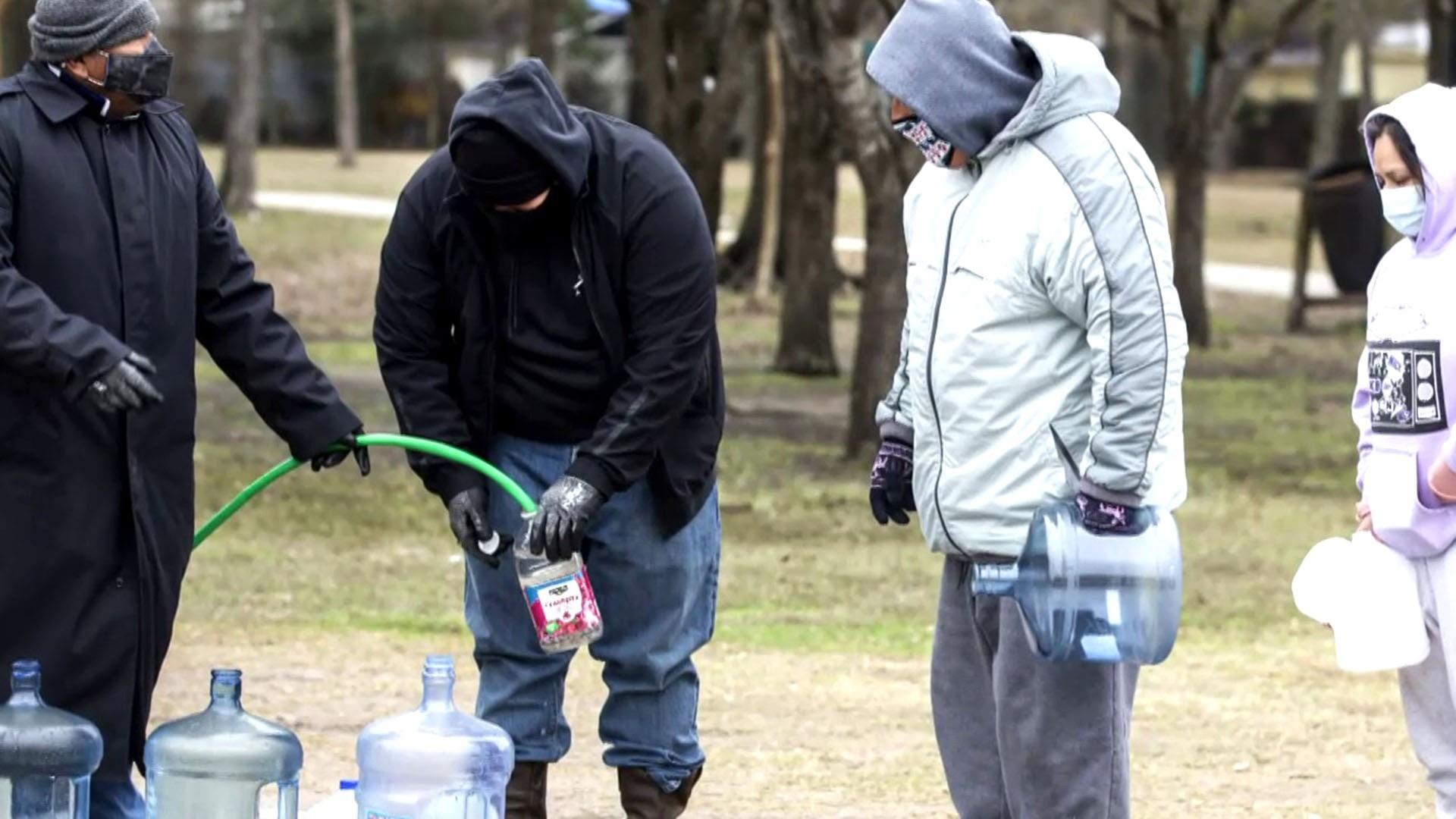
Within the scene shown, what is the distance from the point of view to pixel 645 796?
226 inches

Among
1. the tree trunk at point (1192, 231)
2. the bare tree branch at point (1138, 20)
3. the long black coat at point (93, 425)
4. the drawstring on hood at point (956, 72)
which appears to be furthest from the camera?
the bare tree branch at point (1138, 20)

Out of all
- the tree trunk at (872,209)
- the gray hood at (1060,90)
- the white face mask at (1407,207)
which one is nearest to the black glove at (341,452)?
the gray hood at (1060,90)

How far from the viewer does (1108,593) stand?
194 inches

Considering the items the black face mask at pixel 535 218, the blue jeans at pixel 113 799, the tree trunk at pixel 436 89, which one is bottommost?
the tree trunk at pixel 436 89

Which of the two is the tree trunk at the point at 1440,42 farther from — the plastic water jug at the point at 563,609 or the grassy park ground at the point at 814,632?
the plastic water jug at the point at 563,609

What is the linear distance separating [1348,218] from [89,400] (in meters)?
19.7

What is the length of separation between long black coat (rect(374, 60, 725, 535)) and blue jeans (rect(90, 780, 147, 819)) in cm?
94

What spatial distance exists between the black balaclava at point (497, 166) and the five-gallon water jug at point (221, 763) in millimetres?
1129

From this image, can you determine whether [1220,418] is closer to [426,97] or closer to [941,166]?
[941,166]

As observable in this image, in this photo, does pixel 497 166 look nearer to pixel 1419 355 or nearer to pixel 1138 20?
pixel 1419 355

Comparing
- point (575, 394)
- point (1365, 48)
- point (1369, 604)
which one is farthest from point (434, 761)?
point (1365, 48)

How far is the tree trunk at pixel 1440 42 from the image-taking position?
25.0m

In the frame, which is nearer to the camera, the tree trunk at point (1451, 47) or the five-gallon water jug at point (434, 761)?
the five-gallon water jug at point (434, 761)

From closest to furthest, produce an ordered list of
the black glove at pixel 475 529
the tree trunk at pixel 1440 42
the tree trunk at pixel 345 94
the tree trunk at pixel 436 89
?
the black glove at pixel 475 529 < the tree trunk at pixel 1440 42 < the tree trunk at pixel 345 94 < the tree trunk at pixel 436 89
